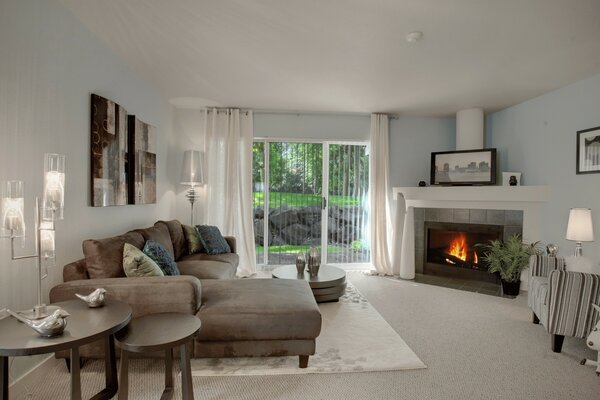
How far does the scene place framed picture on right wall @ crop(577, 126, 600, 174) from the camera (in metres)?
3.35

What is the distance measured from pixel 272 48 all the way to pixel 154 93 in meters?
1.93

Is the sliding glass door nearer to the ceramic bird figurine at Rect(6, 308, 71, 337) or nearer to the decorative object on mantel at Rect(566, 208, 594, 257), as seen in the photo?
the decorative object on mantel at Rect(566, 208, 594, 257)

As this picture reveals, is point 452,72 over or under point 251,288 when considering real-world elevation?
over

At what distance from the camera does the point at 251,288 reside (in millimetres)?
2590

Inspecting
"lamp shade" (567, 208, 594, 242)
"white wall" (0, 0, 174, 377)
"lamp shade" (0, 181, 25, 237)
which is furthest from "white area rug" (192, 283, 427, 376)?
Answer: "lamp shade" (567, 208, 594, 242)

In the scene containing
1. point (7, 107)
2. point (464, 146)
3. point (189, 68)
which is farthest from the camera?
point (464, 146)

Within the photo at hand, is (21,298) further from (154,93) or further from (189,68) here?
(154,93)

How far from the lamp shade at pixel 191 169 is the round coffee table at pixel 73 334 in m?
2.76

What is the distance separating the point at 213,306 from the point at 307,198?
10.2 ft

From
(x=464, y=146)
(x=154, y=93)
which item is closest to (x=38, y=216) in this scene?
(x=154, y=93)

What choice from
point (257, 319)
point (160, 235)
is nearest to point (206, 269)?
point (160, 235)

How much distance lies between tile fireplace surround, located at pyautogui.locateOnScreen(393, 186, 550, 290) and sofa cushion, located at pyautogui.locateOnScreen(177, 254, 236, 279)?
102 inches

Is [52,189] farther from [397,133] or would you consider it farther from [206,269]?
[397,133]

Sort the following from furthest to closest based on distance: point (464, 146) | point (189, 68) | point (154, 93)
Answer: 1. point (464, 146)
2. point (154, 93)
3. point (189, 68)
